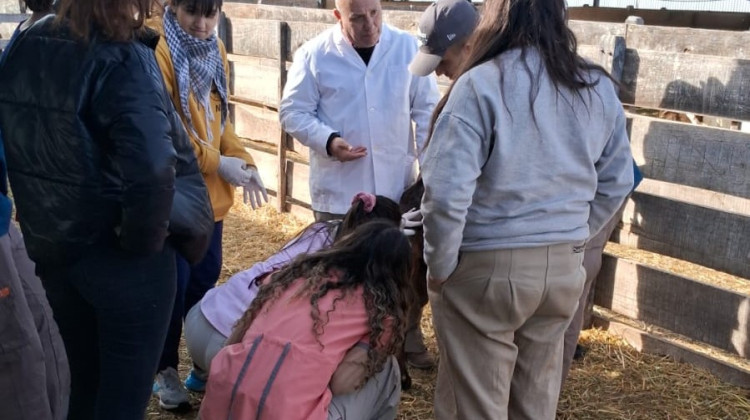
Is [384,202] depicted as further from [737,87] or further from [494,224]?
[737,87]

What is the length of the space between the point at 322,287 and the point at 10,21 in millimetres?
10116

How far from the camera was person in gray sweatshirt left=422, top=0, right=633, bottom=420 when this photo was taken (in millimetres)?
2250

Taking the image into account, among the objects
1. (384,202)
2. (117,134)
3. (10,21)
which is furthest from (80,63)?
(10,21)

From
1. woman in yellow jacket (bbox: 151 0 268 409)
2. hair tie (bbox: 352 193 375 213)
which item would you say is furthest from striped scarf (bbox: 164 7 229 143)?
hair tie (bbox: 352 193 375 213)

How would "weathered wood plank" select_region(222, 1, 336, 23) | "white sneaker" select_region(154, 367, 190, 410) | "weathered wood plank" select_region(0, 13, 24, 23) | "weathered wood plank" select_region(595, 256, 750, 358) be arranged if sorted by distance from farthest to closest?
"weathered wood plank" select_region(0, 13, 24, 23), "weathered wood plank" select_region(222, 1, 336, 23), "weathered wood plank" select_region(595, 256, 750, 358), "white sneaker" select_region(154, 367, 190, 410)

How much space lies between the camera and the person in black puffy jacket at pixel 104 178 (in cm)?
200

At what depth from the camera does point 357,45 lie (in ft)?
12.0

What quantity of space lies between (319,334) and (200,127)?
1246 mm

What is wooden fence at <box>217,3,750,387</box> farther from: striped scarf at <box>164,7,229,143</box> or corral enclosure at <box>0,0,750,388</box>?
striped scarf at <box>164,7,229,143</box>

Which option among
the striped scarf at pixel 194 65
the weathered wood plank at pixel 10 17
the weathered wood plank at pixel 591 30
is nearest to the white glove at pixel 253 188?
the striped scarf at pixel 194 65

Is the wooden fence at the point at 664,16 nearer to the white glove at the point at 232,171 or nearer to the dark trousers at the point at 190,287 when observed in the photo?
the dark trousers at the point at 190,287

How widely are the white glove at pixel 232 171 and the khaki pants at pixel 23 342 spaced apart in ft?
2.97

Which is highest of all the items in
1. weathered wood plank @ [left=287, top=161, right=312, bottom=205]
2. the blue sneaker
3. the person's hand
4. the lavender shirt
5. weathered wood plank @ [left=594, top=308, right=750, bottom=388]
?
the person's hand

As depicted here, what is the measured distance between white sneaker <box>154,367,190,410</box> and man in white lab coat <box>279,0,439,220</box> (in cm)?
104
